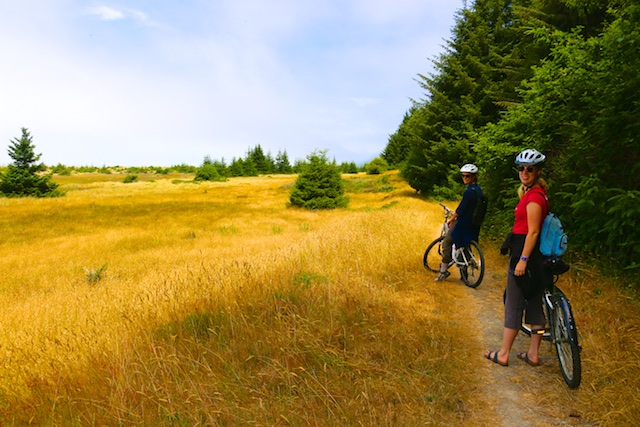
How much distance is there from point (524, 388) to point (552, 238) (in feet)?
5.48

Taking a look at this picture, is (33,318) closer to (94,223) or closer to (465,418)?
(465,418)

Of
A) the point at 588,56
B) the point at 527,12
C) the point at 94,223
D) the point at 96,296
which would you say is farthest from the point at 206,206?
the point at 588,56

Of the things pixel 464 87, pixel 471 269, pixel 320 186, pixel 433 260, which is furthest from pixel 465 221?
pixel 320 186

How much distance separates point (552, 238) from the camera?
3674mm

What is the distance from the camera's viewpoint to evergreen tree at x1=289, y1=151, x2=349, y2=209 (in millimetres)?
26516

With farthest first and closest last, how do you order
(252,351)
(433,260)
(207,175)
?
(207,175) < (433,260) < (252,351)

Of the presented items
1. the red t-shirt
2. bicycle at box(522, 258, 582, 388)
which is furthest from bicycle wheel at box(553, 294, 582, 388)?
the red t-shirt

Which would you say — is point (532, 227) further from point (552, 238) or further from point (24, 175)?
point (24, 175)

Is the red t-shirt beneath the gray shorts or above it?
above

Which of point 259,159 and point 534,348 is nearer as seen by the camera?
point 534,348

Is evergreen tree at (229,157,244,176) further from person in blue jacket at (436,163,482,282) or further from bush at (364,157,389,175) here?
person in blue jacket at (436,163,482,282)

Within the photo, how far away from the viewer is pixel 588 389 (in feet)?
11.2

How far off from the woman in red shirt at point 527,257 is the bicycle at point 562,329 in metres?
0.11

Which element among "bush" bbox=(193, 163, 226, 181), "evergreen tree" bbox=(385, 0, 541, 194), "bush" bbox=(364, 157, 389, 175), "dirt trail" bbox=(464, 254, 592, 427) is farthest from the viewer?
"bush" bbox=(193, 163, 226, 181)
